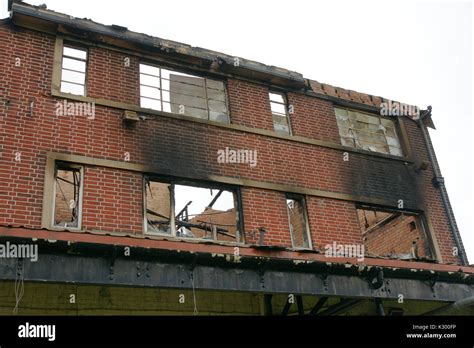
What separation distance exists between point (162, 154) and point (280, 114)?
3894 mm

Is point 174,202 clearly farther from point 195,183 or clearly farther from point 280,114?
point 280,114

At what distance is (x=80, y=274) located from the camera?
734 centimetres

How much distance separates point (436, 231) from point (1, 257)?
34.8ft

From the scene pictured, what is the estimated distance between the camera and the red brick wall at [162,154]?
9.34m

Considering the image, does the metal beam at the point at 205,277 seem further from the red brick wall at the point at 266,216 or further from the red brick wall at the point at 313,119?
the red brick wall at the point at 313,119

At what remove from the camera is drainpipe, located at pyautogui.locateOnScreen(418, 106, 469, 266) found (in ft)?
43.8

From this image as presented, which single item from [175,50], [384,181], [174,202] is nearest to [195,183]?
[174,202]

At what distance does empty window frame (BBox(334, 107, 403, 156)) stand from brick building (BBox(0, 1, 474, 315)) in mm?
42

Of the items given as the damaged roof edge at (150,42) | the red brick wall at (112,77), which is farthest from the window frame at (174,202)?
the damaged roof edge at (150,42)

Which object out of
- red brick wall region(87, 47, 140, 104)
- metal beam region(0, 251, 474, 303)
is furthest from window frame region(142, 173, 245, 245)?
red brick wall region(87, 47, 140, 104)

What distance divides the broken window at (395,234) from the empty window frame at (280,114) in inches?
111

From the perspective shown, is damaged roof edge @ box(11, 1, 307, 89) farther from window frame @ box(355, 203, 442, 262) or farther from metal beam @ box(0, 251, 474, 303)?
metal beam @ box(0, 251, 474, 303)

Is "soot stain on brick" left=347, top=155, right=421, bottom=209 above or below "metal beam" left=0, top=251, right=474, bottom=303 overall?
above

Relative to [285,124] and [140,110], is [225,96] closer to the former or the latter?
[285,124]
